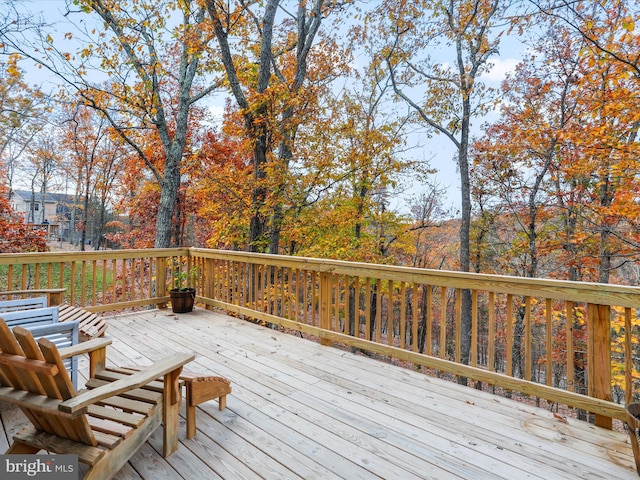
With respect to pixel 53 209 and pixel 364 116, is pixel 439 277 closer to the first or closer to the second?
pixel 364 116

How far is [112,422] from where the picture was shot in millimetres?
1620

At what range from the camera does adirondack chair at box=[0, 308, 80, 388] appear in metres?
2.07

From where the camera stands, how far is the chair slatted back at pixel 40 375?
48.0 inches

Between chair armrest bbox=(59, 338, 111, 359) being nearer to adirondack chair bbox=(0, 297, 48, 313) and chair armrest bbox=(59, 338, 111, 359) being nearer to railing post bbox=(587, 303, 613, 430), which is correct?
adirondack chair bbox=(0, 297, 48, 313)

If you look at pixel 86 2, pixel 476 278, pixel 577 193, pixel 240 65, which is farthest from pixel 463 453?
pixel 86 2

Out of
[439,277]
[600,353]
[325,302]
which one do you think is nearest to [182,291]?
[325,302]

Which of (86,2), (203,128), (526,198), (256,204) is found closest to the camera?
(86,2)

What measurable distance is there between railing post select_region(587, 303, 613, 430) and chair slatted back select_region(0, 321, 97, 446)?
290cm

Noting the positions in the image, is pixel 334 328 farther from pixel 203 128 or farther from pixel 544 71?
pixel 203 128

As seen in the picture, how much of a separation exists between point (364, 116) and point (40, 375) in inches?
368

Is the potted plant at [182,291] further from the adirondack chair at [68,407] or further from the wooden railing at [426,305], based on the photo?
the adirondack chair at [68,407]

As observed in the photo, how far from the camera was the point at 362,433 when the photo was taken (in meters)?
2.10

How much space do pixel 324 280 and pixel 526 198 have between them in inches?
271

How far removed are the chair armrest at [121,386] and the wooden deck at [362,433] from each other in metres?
0.56
